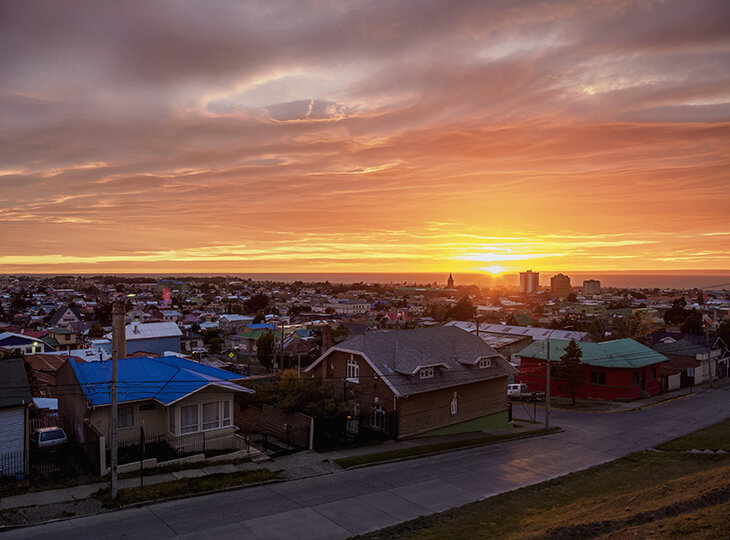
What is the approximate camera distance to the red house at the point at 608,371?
53.1 m

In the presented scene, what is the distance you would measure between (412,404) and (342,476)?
9287 mm

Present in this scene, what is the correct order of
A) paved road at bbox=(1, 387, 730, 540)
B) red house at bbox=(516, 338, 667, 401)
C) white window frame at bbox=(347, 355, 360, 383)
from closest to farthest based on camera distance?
1. paved road at bbox=(1, 387, 730, 540)
2. white window frame at bbox=(347, 355, 360, 383)
3. red house at bbox=(516, 338, 667, 401)

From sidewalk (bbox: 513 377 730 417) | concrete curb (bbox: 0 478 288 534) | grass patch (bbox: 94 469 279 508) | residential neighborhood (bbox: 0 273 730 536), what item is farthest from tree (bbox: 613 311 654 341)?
concrete curb (bbox: 0 478 288 534)

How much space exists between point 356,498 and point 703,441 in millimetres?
25062

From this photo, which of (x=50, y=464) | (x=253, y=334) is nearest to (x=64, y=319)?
(x=253, y=334)

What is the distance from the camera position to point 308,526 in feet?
64.9

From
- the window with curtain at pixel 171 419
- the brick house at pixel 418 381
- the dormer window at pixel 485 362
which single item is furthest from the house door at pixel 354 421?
the window with curtain at pixel 171 419

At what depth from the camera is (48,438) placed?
98.9 ft

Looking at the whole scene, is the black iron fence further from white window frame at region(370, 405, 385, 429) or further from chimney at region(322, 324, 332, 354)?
chimney at region(322, 324, 332, 354)

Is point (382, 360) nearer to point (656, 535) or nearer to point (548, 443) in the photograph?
point (548, 443)

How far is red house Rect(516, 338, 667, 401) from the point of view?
53125 millimetres

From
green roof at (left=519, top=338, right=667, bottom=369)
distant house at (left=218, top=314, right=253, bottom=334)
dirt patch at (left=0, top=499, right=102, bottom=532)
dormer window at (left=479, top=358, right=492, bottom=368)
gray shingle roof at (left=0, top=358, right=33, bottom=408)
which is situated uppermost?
gray shingle roof at (left=0, top=358, right=33, bottom=408)

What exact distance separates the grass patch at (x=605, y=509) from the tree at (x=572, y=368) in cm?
2158

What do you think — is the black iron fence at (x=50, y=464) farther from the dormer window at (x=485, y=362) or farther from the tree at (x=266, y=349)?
the tree at (x=266, y=349)
